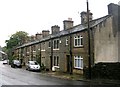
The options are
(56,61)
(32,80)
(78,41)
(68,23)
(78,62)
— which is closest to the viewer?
(32,80)

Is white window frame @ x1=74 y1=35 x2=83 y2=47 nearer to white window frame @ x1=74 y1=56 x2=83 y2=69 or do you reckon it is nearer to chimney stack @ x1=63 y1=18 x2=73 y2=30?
white window frame @ x1=74 y1=56 x2=83 y2=69

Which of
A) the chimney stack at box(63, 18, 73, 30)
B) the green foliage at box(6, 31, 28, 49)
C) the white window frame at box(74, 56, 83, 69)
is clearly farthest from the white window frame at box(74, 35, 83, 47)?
the green foliage at box(6, 31, 28, 49)

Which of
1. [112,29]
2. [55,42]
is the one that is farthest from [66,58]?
[112,29]

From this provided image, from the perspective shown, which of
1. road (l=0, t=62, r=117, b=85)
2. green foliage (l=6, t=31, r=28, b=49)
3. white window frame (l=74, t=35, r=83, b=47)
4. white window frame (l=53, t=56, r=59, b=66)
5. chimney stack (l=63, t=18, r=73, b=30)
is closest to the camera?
road (l=0, t=62, r=117, b=85)

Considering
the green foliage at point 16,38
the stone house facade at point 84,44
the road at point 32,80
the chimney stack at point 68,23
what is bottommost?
the road at point 32,80

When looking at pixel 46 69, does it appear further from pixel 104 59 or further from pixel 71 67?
pixel 104 59

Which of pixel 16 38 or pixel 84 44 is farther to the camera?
pixel 16 38

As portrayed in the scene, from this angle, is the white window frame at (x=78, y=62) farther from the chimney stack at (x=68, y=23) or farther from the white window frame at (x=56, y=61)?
the chimney stack at (x=68, y=23)

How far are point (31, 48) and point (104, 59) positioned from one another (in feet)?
96.4

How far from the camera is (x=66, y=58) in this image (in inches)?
1517

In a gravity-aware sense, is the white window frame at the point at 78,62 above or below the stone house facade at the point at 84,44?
below

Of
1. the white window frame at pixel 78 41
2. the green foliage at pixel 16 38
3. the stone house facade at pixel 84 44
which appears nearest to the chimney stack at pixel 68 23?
the stone house facade at pixel 84 44

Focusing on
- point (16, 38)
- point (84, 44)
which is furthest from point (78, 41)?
point (16, 38)

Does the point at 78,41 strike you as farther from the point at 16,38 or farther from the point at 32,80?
the point at 16,38
